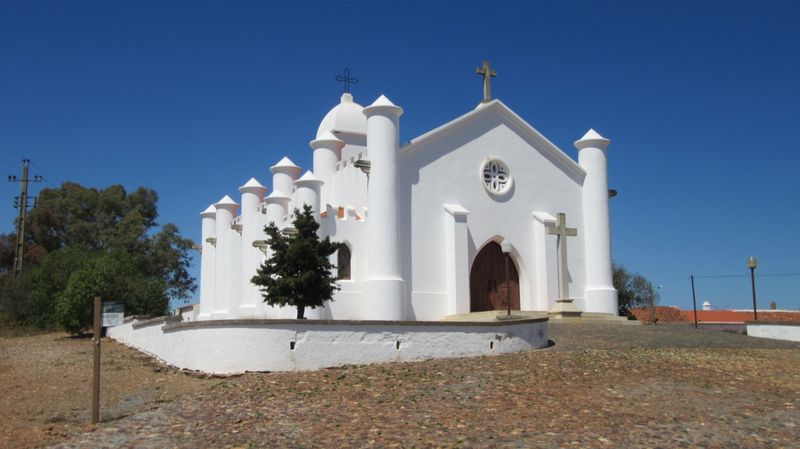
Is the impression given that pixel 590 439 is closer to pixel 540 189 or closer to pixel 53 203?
pixel 540 189

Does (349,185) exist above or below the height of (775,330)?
above

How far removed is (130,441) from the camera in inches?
403

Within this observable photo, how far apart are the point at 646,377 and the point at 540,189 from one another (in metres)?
14.7

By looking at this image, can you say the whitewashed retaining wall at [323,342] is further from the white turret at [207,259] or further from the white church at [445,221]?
the white turret at [207,259]

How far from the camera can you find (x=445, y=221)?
82.6ft

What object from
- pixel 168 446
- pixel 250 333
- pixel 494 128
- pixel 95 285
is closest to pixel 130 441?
pixel 168 446

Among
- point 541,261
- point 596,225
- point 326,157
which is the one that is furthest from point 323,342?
point 596,225

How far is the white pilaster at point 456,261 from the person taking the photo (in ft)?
80.5

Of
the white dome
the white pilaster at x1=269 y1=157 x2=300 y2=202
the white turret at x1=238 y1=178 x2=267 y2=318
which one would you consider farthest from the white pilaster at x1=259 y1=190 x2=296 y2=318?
the white dome

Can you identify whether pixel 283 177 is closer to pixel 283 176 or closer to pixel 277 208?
pixel 283 176

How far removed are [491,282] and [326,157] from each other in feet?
25.2

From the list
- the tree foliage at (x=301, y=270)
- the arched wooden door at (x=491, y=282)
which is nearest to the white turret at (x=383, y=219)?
the tree foliage at (x=301, y=270)

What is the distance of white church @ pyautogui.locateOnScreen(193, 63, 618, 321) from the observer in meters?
23.7

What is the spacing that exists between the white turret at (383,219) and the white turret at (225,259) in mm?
8278
